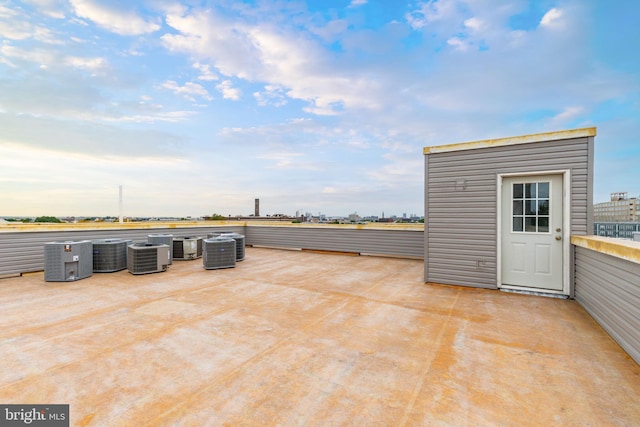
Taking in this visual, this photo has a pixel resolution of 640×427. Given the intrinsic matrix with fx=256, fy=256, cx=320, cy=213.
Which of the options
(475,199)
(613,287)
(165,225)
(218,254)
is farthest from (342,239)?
(613,287)

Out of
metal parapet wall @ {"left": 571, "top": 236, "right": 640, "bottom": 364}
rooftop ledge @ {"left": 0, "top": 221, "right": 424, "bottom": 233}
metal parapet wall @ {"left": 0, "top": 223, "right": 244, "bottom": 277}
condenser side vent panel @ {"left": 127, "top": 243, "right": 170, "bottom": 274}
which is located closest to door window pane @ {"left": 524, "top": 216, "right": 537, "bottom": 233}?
metal parapet wall @ {"left": 571, "top": 236, "right": 640, "bottom": 364}

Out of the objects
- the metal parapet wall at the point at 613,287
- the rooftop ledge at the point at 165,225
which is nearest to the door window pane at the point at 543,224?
the metal parapet wall at the point at 613,287

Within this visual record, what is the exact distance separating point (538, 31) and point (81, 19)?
10906 mm

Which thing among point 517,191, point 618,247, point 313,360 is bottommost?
point 313,360

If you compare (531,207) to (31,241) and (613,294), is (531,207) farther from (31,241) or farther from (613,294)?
(31,241)

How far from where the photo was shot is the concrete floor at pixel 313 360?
156 cm

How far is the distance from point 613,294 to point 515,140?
2612 mm

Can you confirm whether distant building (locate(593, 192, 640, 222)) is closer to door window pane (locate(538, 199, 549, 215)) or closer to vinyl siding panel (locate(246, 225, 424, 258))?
door window pane (locate(538, 199, 549, 215))

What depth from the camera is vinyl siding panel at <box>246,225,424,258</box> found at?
7.86 metres

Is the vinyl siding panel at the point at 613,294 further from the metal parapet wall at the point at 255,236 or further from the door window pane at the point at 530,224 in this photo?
the metal parapet wall at the point at 255,236

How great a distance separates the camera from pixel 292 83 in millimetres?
8594

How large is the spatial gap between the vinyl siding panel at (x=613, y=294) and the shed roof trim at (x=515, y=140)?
173cm

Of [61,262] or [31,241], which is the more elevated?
[31,241]

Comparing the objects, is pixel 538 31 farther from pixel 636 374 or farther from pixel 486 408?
pixel 486 408
